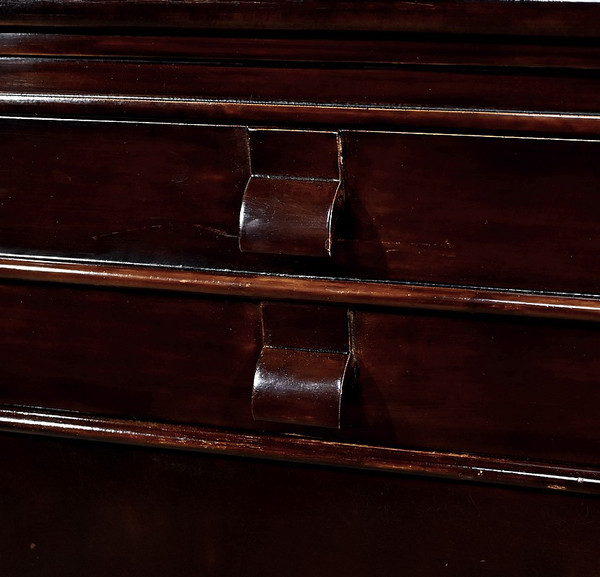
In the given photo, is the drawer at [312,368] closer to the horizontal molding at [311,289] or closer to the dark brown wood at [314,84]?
the horizontal molding at [311,289]

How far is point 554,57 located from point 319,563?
0.34 m

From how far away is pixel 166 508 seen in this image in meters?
0.59

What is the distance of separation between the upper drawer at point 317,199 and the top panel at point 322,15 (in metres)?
0.06

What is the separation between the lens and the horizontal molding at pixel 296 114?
0.46 metres

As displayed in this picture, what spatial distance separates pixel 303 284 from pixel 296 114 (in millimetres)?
98

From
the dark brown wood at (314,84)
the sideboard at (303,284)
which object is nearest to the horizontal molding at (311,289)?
the sideboard at (303,284)

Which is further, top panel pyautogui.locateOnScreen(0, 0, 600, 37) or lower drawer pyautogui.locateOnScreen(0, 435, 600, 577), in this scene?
lower drawer pyautogui.locateOnScreen(0, 435, 600, 577)

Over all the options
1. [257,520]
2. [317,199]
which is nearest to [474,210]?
[317,199]

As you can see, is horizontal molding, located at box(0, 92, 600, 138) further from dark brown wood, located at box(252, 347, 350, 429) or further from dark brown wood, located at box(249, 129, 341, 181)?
dark brown wood, located at box(252, 347, 350, 429)

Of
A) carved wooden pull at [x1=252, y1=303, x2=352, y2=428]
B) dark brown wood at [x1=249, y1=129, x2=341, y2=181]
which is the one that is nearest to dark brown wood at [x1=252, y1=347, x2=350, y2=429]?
carved wooden pull at [x1=252, y1=303, x2=352, y2=428]

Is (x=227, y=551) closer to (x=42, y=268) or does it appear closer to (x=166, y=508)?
(x=166, y=508)

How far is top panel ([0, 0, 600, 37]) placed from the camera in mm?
426

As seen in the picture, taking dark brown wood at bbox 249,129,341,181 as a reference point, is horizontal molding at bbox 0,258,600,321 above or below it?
below

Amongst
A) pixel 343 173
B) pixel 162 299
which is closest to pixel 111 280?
pixel 162 299
